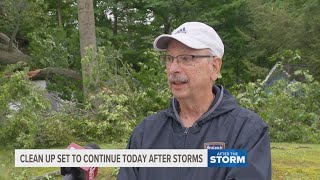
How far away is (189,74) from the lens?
2.73m

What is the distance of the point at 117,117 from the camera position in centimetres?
919

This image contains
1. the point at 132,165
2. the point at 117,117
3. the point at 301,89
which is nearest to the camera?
the point at 132,165

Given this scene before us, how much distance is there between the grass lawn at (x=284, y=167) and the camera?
646 centimetres

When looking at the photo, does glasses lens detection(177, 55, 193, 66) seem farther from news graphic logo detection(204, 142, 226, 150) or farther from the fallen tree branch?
the fallen tree branch

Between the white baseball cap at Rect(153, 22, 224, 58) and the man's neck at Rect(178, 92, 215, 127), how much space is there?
0.23 metres

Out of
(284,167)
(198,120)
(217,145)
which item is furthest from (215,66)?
(284,167)

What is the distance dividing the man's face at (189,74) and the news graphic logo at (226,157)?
0.35 metres

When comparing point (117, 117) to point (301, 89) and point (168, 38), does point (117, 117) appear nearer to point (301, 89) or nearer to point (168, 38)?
point (301, 89)

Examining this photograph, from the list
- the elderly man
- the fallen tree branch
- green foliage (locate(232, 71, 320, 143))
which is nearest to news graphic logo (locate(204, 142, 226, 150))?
the elderly man

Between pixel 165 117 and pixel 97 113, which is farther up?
pixel 165 117

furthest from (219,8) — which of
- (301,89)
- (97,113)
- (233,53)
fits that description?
(97,113)

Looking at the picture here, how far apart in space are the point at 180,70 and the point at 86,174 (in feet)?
2.26

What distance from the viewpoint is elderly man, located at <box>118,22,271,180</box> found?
254cm

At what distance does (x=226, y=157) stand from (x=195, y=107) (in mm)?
365
